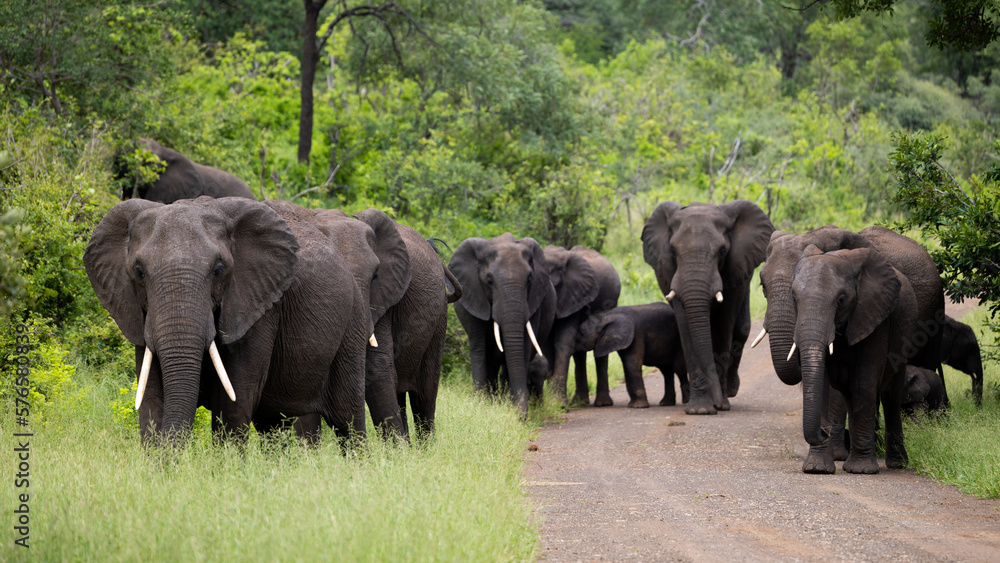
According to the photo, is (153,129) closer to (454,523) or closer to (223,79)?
(223,79)

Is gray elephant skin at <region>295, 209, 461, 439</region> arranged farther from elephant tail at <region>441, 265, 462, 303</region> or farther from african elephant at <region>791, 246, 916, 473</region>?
african elephant at <region>791, 246, 916, 473</region>

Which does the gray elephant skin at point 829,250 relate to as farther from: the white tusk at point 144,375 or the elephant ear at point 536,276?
the white tusk at point 144,375

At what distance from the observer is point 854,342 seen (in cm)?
976

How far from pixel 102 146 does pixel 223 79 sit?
10900 mm

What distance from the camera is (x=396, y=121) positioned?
23578 mm

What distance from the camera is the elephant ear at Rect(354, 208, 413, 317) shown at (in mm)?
9320

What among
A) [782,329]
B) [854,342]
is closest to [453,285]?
[782,329]

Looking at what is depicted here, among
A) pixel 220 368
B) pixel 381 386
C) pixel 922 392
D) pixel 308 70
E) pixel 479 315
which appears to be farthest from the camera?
pixel 308 70

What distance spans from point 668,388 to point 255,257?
9777mm

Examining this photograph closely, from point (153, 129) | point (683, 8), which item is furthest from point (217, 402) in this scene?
point (683, 8)

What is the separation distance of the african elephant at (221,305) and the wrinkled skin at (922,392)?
19.4 ft

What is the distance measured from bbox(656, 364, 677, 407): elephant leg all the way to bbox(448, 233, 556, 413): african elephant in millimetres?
2201

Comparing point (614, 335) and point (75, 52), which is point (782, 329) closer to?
point (614, 335)

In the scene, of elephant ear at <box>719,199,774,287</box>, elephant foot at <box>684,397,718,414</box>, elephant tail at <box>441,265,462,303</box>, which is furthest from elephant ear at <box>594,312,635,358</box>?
elephant tail at <box>441,265,462,303</box>
